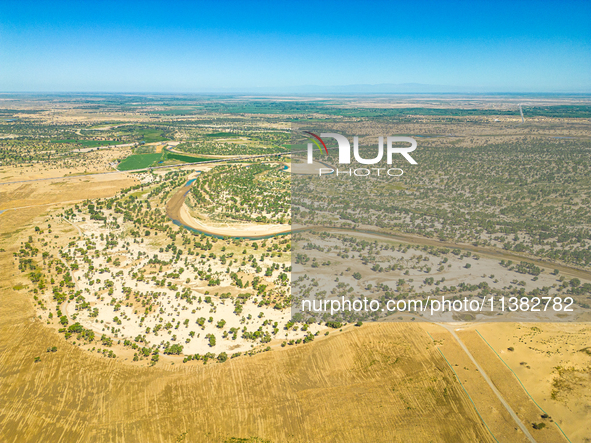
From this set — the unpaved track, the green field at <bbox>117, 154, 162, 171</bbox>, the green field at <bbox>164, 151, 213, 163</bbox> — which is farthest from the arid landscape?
the green field at <bbox>164, 151, 213, 163</bbox>

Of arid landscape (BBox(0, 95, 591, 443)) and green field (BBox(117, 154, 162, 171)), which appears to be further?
green field (BBox(117, 154, 162, 171))

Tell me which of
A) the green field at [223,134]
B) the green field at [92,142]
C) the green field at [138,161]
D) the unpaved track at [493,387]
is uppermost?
the green field at [223,134]

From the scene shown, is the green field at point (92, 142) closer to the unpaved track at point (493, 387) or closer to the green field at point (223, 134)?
the green field at point (223, 134)

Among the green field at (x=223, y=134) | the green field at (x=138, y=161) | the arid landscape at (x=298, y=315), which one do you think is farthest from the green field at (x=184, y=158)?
the green field at (x=223, y=134)

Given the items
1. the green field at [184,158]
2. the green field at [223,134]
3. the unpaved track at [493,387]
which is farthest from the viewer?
the green field at [223,134]

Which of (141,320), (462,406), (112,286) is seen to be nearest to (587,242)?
(462,406)

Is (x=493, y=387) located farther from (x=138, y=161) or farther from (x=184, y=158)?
(x=138, y=161)

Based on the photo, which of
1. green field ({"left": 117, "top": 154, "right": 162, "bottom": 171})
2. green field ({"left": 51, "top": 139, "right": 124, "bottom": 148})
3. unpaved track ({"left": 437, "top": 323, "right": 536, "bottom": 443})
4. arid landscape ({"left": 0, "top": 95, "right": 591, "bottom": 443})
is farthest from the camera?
green field ({"left": 51, "top": 139, "right": 124, "bottom": 148})

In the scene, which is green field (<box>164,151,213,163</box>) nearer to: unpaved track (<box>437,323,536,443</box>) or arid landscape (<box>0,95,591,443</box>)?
arid landscape (<box>0,95,591,443</box>)
